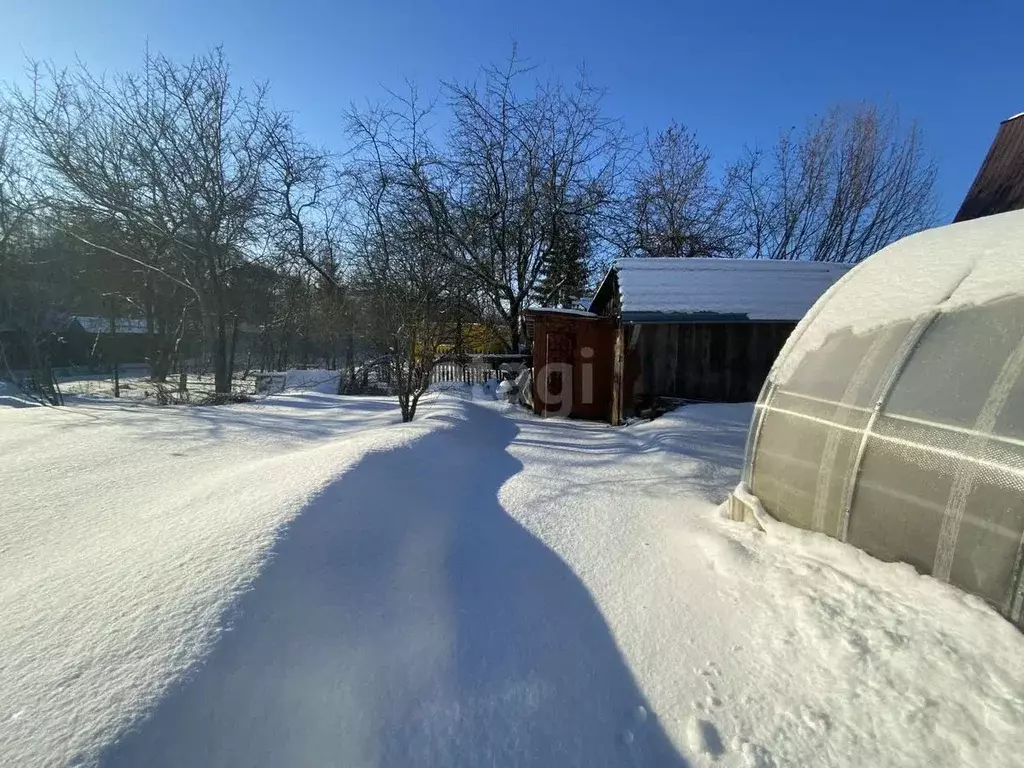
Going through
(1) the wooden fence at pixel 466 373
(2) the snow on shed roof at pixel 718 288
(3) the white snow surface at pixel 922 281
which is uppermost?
(2) the snow on shed roof at pixel 718 288

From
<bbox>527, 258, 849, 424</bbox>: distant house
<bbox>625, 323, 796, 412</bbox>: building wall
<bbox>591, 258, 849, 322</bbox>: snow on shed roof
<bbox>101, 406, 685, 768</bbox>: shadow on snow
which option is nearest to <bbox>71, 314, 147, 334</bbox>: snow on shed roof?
<bbox>527, 258, 849, 424</bbox>: distant house

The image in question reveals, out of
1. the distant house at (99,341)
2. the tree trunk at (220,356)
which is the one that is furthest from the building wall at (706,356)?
the distant house at (99,341)

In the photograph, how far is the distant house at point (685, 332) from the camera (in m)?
8.59

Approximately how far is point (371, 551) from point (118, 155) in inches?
592

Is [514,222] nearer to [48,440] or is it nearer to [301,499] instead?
[48,440]

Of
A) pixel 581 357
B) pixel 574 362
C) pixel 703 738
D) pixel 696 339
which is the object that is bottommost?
pixel 703 738

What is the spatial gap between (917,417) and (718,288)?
743 cm

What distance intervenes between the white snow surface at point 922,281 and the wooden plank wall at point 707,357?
16.5ft

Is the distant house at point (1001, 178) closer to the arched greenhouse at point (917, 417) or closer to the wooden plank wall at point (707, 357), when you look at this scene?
the wooden plank wall at point (707, 357)

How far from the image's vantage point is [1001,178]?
27.8 ft

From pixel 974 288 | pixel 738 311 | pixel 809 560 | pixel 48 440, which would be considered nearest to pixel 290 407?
pixel 48 440

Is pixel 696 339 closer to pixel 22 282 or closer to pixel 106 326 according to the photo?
pixel 22 282

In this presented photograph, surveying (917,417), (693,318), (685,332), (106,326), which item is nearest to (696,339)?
(685,332)

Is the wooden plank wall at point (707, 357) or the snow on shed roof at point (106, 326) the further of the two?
the snow on shed roof at point (106, 326)
